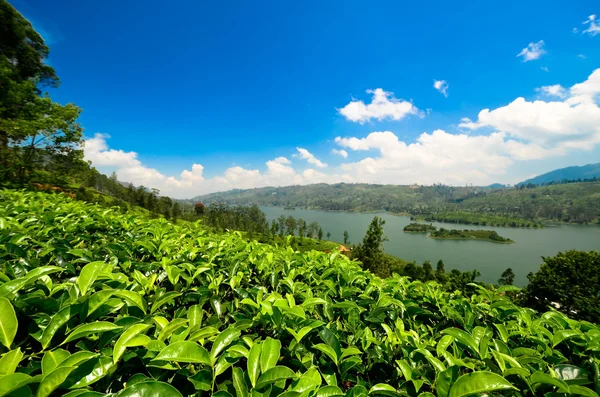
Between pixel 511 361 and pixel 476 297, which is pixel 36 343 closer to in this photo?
pixel 511 361

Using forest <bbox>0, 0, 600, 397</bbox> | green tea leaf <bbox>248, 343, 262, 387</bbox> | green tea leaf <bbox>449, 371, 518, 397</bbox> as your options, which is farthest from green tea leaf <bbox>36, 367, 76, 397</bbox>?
green tea leaf <bbox>449, 371, 518, 397</bbox>

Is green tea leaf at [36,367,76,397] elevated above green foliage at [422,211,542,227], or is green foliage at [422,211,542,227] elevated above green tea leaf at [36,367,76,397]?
green tea leaf at [36,367,76,397]

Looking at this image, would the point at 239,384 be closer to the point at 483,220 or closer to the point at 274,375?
the point at 274,375

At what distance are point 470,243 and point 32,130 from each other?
137970mm

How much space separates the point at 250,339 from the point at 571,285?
3535 cm

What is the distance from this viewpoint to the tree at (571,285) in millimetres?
21547

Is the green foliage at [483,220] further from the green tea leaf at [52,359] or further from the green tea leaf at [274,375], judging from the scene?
the green tea leaf at [52,359]

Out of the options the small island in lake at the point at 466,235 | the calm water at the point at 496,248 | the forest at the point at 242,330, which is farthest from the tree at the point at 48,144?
the small island in lake at the point at 466,235

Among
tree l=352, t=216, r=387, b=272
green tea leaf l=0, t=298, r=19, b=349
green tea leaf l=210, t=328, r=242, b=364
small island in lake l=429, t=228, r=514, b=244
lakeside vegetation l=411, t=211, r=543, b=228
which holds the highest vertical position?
green tea leaf l=0, t=298, r=19, b=349

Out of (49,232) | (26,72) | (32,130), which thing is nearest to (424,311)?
(49,232)

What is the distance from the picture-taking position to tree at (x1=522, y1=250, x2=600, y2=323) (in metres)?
21.5

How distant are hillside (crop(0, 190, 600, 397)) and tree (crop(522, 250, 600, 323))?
29.0 metres

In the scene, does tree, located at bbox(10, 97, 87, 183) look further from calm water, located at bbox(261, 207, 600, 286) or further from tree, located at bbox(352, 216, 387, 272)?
calm water, located at bbox(261, 207, 600, 286)

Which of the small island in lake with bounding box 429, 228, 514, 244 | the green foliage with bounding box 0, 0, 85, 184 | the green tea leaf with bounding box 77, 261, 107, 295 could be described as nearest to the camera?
the green tea leaf with bounding box 77, 261, 107, 295
